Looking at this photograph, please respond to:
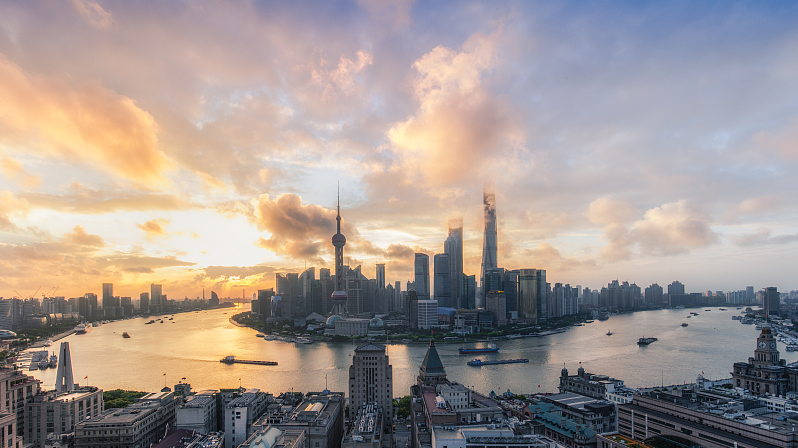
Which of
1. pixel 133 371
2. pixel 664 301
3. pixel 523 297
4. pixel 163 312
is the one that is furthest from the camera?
pixel 664 301

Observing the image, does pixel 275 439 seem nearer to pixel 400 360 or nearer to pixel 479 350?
pixel 400 360

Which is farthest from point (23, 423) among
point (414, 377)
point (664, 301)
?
point (664, 301)

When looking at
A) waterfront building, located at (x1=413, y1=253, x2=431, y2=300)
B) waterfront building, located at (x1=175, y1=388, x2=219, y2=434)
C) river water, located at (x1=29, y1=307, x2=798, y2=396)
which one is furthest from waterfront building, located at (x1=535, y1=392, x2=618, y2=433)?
waterfront building, located at (x1=413, y1=253, x2=431, y2=300)

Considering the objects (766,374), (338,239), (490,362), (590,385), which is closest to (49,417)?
(590,385)

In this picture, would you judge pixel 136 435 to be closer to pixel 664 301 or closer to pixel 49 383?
pixel 49 383

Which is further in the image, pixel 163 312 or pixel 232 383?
pixel 163 312

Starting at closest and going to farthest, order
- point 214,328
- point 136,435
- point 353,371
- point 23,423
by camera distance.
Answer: point 136,435 → point 23,423 → point 353,371 → point 214,328

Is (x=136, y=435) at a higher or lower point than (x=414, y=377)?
higher
